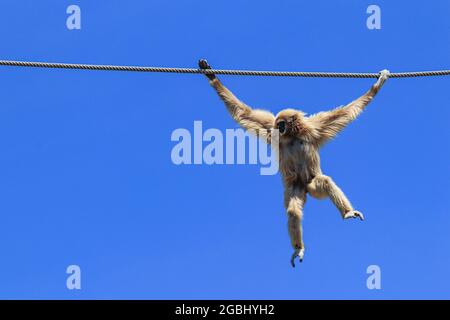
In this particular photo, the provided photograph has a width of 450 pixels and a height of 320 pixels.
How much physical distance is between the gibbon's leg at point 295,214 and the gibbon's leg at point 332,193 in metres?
0.21

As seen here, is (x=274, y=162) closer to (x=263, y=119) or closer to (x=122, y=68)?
(x=263, y=119)

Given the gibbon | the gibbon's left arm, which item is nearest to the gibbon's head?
the gibbon

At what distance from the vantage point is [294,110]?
1698 cm

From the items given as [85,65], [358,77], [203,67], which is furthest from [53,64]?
[358,77]

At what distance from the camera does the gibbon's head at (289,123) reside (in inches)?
656

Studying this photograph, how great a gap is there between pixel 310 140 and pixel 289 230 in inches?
89.0

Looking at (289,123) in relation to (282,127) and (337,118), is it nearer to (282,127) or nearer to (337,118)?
(282,127)

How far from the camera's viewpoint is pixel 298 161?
53.8 ft

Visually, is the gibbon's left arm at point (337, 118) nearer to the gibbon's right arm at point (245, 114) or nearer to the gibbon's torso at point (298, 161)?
the gibbon's torso at point (298, 161)

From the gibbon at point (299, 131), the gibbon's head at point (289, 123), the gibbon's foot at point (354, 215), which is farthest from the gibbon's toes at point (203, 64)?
the gibbon's foot at point (354, 215)

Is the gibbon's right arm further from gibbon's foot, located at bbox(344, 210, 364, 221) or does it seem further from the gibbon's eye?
gibbon's foot, located at bbox(344, 210, 364, 221)

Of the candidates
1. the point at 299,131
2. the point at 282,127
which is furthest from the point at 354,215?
the point at 282,127

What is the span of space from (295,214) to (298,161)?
1470 mm

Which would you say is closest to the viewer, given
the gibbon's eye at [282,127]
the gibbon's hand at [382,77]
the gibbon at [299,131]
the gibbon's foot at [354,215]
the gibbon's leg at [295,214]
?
the gibbon's foot at [354,215]
